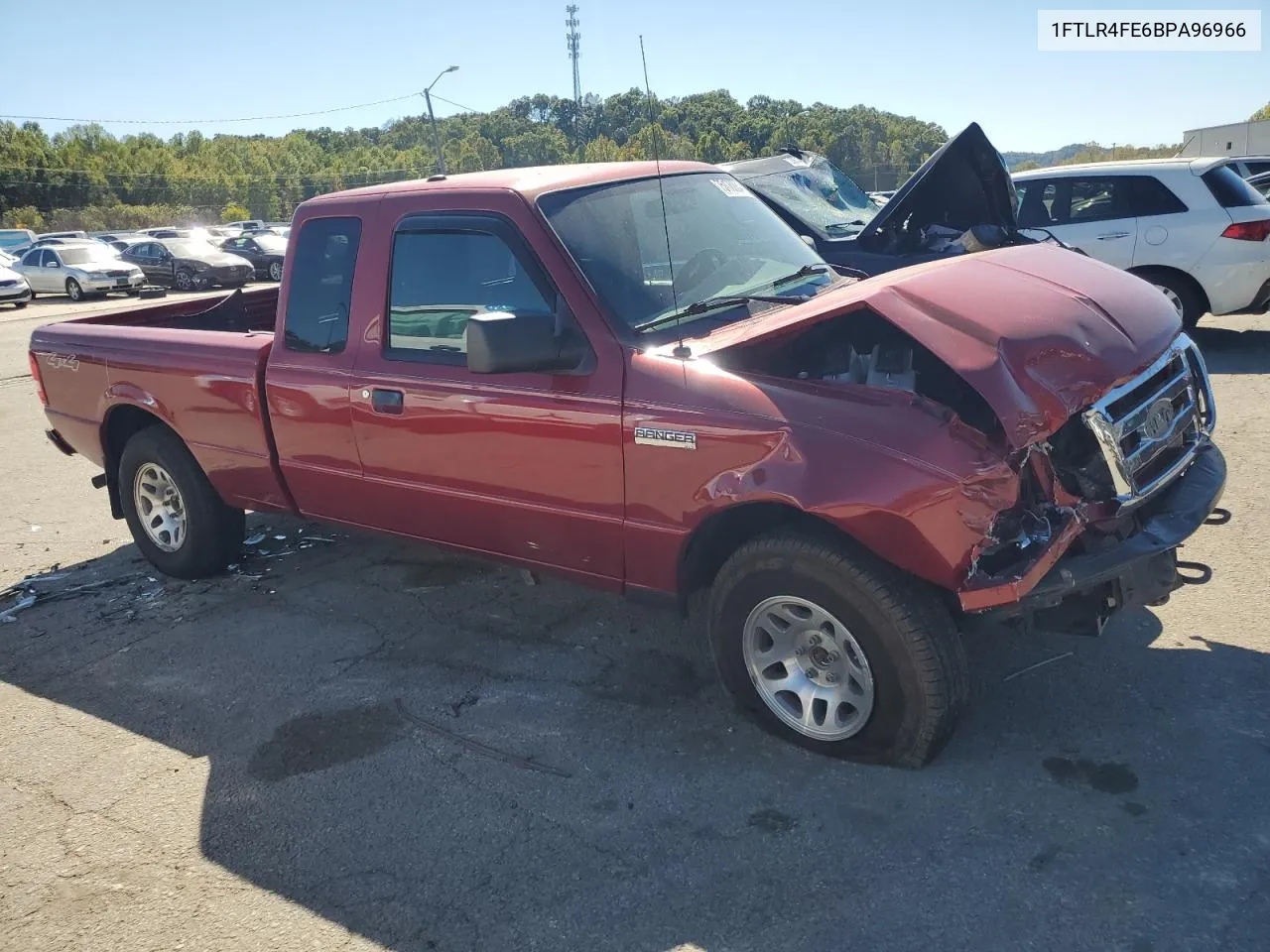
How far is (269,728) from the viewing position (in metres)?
3.98

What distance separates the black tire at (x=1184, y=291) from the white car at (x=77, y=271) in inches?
997

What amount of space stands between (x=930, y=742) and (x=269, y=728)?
101 inches

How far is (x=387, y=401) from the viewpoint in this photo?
Answer: 166 inches

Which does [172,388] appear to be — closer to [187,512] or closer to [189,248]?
[187,512]

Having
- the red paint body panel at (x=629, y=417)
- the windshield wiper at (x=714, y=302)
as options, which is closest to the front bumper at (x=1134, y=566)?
the red paint body panel at (x=629, y=417)

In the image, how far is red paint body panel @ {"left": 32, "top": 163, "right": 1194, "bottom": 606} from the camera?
9.82ft

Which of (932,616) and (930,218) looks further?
(930,218)

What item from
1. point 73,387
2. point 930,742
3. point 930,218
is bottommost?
point 930,742

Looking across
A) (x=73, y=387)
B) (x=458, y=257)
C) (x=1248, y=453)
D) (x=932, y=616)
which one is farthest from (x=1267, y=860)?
(x=73, y=387)

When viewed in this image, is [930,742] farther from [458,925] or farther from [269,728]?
[269,728]

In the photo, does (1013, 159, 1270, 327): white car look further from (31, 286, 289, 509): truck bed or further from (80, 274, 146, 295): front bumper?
(80, 274, 146, 295): front bumper

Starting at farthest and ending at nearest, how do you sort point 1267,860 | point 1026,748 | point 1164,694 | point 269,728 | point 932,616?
point 269,728 → point 1164,694 → point 1026,748 → point 932,616 → point 1267,860

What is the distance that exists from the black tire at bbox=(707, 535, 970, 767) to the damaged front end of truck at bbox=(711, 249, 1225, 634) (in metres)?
0.18

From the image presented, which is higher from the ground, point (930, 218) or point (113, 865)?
point (930, 218)
